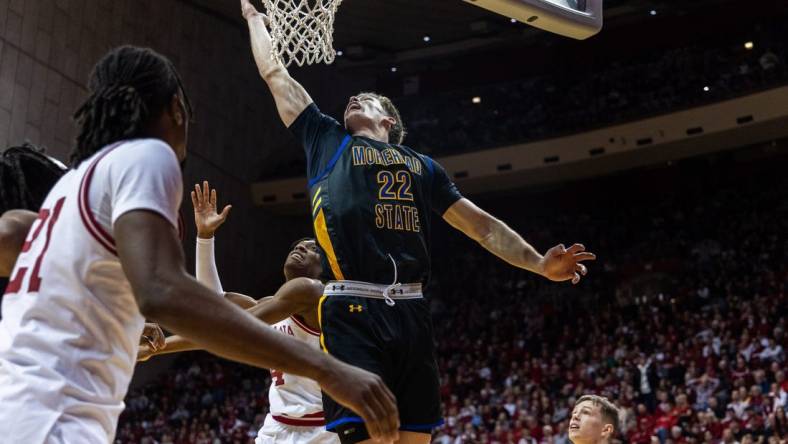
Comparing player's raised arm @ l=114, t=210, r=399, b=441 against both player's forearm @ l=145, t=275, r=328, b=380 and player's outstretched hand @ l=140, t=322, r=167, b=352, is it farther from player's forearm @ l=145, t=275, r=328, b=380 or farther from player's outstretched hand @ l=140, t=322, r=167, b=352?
player's outstretched hand @ l=140, t=322, r=167, b=352

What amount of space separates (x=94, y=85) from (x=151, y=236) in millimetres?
512

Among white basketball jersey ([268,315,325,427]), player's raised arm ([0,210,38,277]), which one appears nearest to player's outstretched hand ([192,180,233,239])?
white basketball jersey ([268,315,325,427])

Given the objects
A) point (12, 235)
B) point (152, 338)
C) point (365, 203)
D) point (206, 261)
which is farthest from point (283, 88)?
point (12, 235)

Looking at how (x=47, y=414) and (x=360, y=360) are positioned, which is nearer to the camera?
(x=47, y=414)

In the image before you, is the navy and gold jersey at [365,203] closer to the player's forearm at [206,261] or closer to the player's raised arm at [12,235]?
the player's forearm at [206,261]

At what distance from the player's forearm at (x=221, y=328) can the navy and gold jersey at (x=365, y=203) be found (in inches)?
69.5

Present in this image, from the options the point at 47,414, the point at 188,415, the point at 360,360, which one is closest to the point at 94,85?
the point at 47,414

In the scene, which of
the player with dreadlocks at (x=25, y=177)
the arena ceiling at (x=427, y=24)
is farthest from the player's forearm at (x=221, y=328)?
the arena ceiling at (x=427, y=24)

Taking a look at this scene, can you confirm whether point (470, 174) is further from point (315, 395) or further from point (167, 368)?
A: point (315, 395)

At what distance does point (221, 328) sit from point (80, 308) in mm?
342

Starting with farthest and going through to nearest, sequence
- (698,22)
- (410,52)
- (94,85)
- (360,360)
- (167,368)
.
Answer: (410,52) < (698,22) < (167,368) < (360,360) < (94,85)

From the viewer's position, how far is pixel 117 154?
2076 millimetres

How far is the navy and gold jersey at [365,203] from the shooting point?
3.76 metres

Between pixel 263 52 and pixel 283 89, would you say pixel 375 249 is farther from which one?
pixel 263 52
